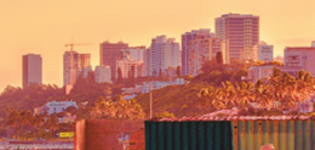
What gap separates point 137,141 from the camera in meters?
32.2

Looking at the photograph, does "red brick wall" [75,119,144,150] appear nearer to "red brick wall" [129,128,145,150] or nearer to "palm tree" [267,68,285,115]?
"red brick wall" [129,128,145,150]

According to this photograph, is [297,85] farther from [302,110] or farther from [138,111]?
[138,111]

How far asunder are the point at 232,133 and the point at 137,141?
6.60m

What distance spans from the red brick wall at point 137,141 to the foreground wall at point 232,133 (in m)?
2.47

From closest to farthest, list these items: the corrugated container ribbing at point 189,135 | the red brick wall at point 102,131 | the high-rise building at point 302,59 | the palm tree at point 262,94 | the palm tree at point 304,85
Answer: the corrugated container ribbing at point 189,135
the red brick wall at point 102,131
the palm tree at point 304,85
the palm tree at point 262,94
the high-rise building at point 302,59

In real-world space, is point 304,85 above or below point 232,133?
above

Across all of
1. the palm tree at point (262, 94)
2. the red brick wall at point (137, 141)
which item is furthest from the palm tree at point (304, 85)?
the red brick wall at point (137, 141)

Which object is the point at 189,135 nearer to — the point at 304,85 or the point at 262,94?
the point at 304,85

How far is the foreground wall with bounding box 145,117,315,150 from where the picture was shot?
92.6ft

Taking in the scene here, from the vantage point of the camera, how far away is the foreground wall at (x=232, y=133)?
2823 centimetres

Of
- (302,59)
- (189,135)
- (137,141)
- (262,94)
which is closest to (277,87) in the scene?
(262,94)

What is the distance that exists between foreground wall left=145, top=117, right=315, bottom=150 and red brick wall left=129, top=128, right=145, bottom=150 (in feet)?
8.10

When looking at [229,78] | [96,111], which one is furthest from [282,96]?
[229,78]

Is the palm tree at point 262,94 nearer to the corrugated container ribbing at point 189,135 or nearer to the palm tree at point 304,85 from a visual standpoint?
the palm tree at point 304,85
